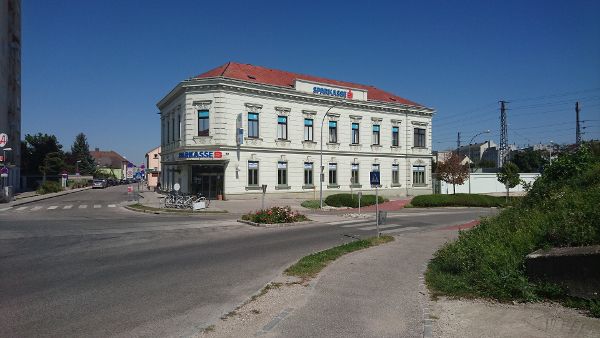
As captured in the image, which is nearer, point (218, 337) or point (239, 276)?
point (218, 337)

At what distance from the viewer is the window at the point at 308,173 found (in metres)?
38.8

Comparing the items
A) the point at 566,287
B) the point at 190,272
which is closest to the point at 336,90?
the point at 190,272

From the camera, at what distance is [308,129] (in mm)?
39031

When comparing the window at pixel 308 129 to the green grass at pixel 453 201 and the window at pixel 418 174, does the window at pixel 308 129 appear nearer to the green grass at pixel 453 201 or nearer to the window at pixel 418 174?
the green grass at pixel 453 201

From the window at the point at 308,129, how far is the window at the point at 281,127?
81.9 inches

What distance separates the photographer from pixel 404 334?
17.5ft

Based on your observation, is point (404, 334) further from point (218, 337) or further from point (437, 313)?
Result: point (218, 337)

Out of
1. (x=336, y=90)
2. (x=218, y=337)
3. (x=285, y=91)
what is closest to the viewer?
(x=218, y=337)

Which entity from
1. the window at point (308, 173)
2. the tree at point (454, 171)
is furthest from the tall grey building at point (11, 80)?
the tree at point (454, 171)

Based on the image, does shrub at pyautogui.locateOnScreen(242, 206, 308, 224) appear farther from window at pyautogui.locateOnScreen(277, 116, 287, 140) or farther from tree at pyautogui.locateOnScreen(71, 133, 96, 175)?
tree at pyautogui.locateOnScreen(71, 133, 96, 175)

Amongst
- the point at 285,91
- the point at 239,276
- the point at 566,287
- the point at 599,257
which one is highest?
the point at 285,91

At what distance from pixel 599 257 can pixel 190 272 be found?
7468mm

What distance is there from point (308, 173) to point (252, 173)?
586 cm

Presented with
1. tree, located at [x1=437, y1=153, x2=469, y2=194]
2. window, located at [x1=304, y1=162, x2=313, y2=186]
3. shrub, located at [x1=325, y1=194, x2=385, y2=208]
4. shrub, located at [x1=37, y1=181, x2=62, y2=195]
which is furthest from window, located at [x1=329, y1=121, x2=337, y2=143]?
shrub, located at [x1=37, y1=181, x2=62, y2=195]
